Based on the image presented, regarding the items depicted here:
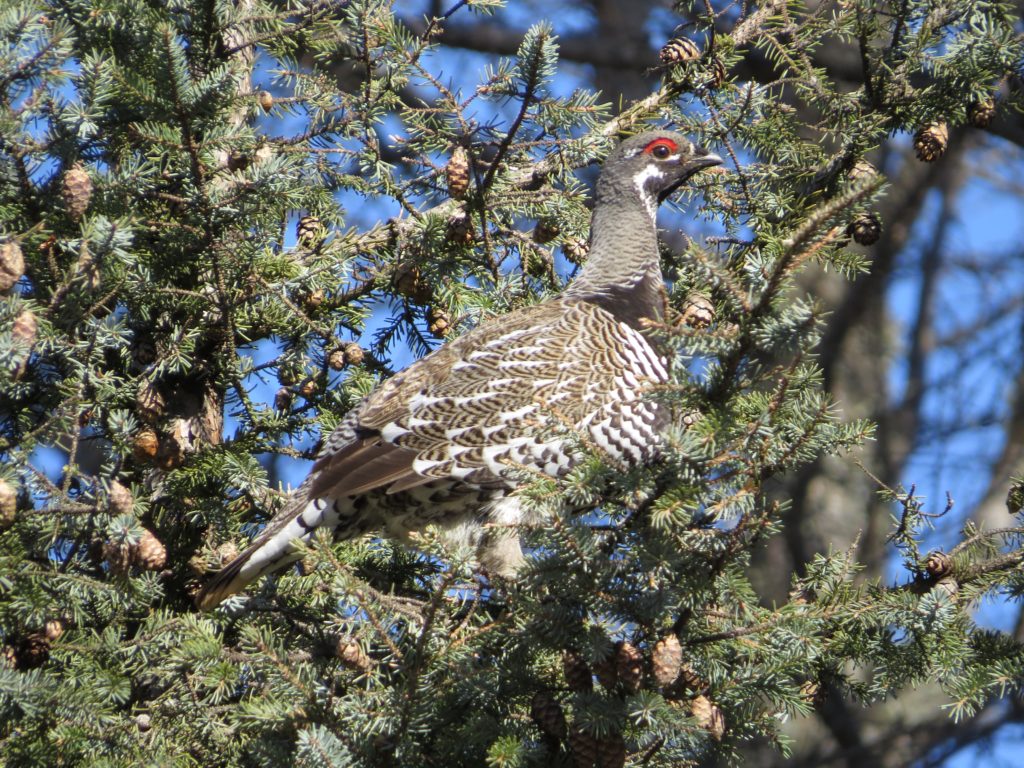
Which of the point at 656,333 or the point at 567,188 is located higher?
the point at 567,188

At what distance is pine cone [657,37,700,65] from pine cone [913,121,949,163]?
43.8 inches

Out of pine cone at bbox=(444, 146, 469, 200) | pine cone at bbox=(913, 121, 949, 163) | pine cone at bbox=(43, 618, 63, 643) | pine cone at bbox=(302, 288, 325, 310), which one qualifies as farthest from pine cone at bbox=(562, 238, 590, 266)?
pine cone at bbox=(43, 618, 63, 643)

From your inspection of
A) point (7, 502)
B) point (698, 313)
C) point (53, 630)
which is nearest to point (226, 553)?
point (53, 630)

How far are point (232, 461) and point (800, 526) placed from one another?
8.89 meters

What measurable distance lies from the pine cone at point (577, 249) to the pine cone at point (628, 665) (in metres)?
2.94

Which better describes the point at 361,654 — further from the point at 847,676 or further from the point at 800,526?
the point at 800,526

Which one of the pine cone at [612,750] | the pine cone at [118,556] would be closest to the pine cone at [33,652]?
the pine cone at [118,556]

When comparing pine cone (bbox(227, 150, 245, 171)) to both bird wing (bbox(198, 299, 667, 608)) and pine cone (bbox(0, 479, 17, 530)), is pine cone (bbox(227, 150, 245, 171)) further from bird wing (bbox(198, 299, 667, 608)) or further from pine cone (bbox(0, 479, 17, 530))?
pine cone (bbox(0, 479, 17, 530))

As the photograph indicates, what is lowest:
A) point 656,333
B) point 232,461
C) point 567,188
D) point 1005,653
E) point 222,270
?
point 1005,653

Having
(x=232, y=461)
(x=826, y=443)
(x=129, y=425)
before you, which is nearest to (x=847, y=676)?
(x=826, y=443)

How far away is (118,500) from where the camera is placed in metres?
3.80

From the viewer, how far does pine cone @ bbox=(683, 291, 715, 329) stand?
4.74 m

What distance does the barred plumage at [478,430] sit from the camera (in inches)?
179

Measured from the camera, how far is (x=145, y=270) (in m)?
4.47
